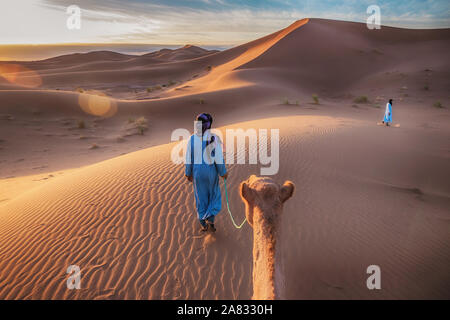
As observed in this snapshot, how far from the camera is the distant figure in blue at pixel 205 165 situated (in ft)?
12.2

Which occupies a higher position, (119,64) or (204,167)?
(119,64)

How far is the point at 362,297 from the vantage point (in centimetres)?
350

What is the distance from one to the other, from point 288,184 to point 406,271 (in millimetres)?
3419

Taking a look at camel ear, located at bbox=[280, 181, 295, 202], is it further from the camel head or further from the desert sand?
the desert sand

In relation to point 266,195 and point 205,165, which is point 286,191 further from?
point 205,165

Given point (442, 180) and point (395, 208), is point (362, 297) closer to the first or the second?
point (395, 208)

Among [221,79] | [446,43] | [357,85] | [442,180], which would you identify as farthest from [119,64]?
[442,180]

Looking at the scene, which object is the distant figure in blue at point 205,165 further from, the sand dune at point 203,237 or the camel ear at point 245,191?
the camel ear at point 245,191

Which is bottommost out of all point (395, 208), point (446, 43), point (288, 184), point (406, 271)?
point (406, 271)

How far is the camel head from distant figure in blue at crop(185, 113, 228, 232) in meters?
1.80

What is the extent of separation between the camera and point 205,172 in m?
3.96

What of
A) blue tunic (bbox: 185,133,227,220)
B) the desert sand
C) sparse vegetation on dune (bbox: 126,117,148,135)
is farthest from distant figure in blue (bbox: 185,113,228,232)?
sparse vegetation on dune (bbox: 126,117,148,135)

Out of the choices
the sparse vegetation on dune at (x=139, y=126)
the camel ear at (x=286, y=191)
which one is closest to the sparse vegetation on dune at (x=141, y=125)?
the sparse vegetation on dune at (x=139, y=126)

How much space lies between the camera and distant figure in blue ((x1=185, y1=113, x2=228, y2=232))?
3732mm
